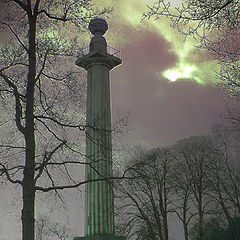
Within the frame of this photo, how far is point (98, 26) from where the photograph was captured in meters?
25.7

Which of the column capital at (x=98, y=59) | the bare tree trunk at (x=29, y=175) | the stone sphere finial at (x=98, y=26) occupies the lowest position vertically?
the bare tree trunk at (x=29, y=175)

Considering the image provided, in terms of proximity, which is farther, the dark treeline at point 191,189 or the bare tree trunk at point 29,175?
the dark treeline at point 191,189

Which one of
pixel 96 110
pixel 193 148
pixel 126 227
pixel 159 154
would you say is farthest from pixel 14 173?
pixel 193 148

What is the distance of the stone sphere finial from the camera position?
2556 cm

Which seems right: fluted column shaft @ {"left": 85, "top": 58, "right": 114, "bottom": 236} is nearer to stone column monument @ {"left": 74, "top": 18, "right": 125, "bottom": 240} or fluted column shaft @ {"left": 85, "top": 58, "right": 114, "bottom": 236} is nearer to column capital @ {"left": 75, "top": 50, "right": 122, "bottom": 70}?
stone column monument @ {"left": 74, "top": 18, "right": 125, "bottom": 240}

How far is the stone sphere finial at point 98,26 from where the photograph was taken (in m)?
25.6

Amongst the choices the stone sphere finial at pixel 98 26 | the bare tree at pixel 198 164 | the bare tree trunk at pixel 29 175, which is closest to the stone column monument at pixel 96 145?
the stone sphere finial at pixel 98 26

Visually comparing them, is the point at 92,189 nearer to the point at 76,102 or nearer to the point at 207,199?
the point at 207,199

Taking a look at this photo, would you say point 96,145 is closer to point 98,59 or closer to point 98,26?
point 98,59

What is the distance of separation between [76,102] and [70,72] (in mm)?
891

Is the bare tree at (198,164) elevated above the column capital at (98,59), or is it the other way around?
the column capital at (98,59)

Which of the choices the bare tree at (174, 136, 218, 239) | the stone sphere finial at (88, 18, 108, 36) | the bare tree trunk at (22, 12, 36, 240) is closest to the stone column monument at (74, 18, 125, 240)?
the stone sphere finial at (88, 18, 108, 36)

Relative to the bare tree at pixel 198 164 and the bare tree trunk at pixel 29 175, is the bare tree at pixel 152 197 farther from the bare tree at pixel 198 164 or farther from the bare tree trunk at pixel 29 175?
the bare tree trunk at pixel 29 175

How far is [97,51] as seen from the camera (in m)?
24.6
